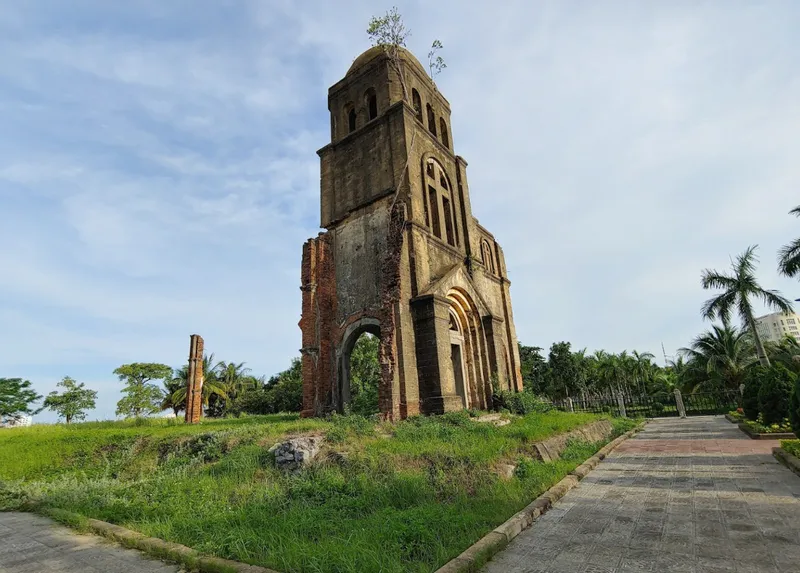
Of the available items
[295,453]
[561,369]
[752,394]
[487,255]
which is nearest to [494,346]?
[487,255]

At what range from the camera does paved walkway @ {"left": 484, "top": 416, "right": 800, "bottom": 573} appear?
3510 millimetres

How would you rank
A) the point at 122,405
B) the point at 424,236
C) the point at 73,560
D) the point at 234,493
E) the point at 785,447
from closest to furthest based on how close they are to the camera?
the point at 73,560 → the point at 234,493 → the point at 785,447 → the point at 424,236 → the point at 122,405

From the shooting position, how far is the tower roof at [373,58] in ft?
59.8

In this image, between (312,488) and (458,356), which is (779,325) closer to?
(458,356)

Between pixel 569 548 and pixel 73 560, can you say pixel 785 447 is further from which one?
pixel 73 560

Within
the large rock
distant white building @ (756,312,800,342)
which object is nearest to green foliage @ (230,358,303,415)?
the large rock

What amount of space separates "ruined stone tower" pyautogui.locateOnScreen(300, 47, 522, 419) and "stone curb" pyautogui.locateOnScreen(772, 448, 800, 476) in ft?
24.5

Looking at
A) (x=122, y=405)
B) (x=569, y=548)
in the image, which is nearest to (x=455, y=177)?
(x=569, y=548)

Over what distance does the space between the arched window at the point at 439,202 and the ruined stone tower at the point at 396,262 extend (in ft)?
0.19

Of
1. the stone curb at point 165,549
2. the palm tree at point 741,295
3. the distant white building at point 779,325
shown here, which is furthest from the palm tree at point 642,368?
the distant white building at point 779,325

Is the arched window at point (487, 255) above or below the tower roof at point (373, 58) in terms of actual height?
below

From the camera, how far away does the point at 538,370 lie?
43.8m

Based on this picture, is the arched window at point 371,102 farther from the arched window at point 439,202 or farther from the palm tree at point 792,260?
the palm tree at point 792,260

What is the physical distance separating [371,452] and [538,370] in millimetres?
39340
